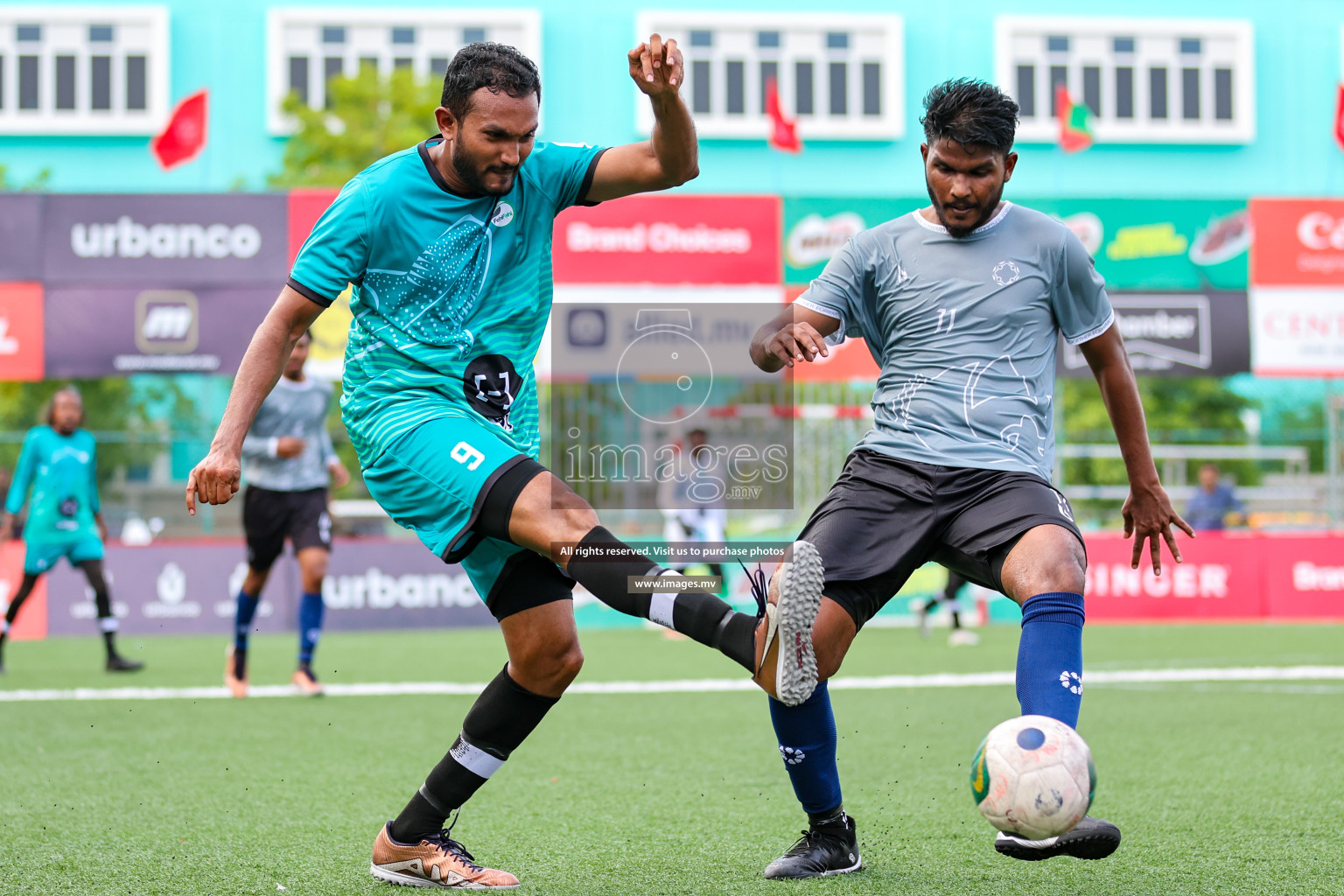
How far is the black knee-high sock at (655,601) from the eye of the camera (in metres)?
3.31

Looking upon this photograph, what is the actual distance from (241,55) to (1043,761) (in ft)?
103

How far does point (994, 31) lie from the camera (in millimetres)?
31953

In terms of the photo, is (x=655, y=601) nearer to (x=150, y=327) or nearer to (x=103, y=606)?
(x=103, y=606)

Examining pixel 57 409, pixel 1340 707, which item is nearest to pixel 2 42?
pixel 57 409

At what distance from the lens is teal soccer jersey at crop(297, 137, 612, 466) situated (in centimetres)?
370

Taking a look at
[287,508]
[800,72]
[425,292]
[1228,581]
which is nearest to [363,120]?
[800,72]

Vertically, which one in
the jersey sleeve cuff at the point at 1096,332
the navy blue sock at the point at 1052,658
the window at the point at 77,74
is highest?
the window at the point at 77,74

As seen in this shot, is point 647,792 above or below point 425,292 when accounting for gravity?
below

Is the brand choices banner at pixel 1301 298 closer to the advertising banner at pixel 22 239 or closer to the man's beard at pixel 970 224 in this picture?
the man's beard at pixel 970 224

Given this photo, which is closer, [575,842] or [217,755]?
[575,842]

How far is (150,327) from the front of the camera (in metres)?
14.5

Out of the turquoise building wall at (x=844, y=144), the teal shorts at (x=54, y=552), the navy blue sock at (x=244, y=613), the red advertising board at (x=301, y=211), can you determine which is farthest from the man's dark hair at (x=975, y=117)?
the turquoise building wall at (x=844, y=144)

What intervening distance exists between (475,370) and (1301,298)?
13941mm

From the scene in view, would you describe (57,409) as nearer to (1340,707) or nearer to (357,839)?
(357,839)
